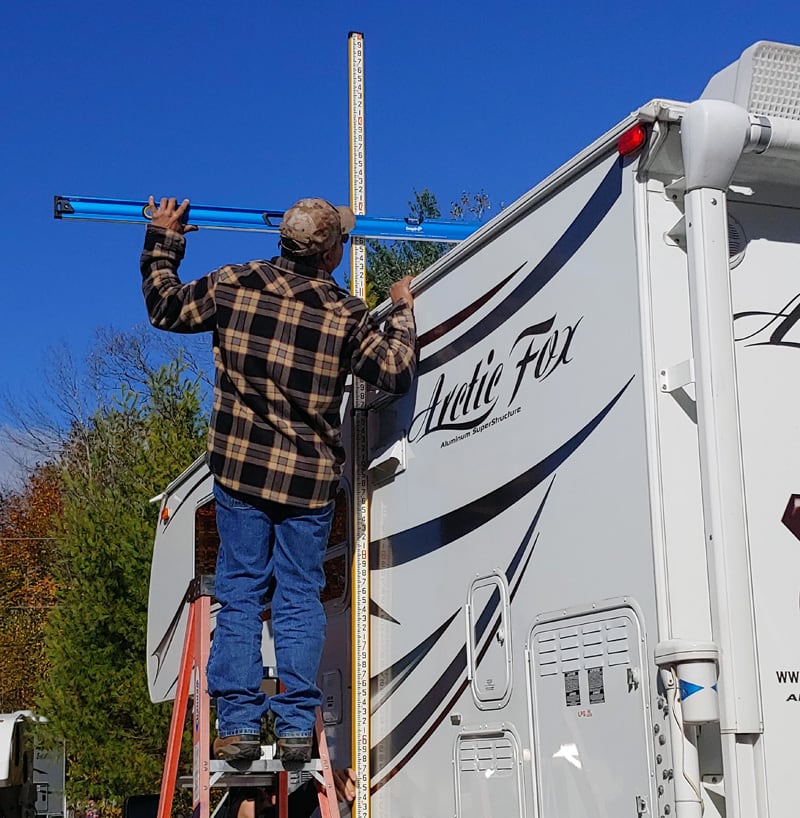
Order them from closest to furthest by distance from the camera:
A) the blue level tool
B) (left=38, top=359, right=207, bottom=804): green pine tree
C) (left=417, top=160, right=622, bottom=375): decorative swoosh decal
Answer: (left=417, top=160, right=622, bottom=375): decorative swoosh decal → the blue level tool → (left=38, top=359, right=207, bottom=804): green pine tree

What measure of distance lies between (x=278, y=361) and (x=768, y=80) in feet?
6.33

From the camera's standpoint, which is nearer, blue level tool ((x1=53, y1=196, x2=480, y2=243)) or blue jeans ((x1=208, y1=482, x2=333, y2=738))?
blue jeans ((x1=208, y1=482, x2=333, y2=738))

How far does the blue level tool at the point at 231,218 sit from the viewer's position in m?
5.66

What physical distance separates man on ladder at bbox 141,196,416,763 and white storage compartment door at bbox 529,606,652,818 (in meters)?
0.90

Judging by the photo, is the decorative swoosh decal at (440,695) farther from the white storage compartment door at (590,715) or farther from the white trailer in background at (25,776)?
the white trailer in background at (25,776)

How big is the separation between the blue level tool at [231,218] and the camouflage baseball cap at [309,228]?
36.0 inches

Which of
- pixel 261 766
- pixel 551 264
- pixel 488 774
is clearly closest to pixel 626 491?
pixel 551 264

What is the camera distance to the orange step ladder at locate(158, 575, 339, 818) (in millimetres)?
4277

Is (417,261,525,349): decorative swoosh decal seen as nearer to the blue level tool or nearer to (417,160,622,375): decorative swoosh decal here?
(417,160,622,375): decorative swoosh decal

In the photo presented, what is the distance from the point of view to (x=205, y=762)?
14.1 ft

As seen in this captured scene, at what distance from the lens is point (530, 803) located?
150 inches

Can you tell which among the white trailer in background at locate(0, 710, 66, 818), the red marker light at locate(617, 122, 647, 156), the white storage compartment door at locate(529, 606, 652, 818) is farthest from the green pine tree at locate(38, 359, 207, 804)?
the red marker light at locate(617, 122, 647, 156)

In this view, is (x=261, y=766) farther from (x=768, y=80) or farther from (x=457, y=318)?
(x=768, y=80)

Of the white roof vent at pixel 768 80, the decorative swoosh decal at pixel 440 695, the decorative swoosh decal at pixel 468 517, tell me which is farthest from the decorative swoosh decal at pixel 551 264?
the decorative swoosh decal at pixel 440 695
